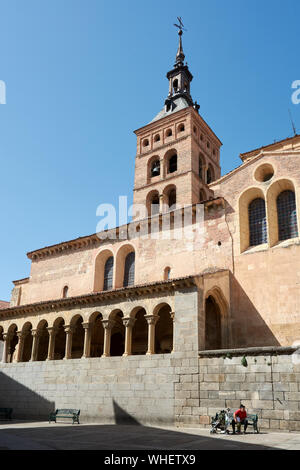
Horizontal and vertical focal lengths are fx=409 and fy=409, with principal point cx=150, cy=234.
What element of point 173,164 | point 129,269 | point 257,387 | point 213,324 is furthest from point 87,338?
point 173,164

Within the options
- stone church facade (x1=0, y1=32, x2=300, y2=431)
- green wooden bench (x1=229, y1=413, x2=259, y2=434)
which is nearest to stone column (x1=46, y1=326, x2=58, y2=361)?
stone church facade (x1=0, y1=32, x2=300, y2=431)

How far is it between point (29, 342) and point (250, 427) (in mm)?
17422

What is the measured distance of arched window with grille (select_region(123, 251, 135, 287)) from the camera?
26.4 m

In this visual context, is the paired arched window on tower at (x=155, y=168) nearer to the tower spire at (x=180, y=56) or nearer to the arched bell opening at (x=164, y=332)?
the tower spire at (x=180, y=56)

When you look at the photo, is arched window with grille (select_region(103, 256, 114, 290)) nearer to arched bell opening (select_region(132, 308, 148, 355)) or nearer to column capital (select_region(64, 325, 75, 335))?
arched bell opening (select_region(132, 308, 148, 355))

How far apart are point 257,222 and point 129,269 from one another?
9.38 m

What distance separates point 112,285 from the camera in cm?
2664

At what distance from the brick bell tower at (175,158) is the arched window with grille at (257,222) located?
10063 mm

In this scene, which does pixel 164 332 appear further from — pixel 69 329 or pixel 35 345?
pixel 35 345

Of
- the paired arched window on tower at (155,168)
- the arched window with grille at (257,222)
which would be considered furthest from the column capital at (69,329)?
the paired arched window on tower at (155,168)

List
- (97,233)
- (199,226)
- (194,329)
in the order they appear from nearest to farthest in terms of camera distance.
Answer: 1. (194,329)
2. (199,226)
3. (97,233)

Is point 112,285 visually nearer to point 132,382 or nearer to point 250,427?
point 132,382

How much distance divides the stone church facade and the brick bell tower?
503 centimetres
